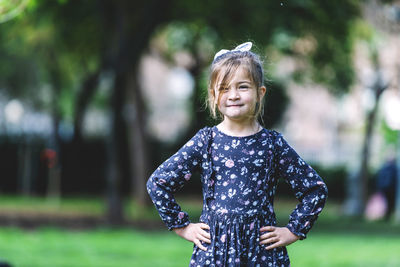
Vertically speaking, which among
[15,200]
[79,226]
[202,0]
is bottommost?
[79,226]

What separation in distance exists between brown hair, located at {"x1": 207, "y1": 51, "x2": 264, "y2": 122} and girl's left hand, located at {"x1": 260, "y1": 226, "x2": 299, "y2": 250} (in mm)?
594

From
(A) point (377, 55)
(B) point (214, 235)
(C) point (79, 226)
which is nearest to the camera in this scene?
(B) point (214, 235)

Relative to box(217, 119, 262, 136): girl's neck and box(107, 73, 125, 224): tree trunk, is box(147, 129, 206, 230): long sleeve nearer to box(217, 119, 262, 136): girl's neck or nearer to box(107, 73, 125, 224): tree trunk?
box(217, 119, 262, 136): girl's neck

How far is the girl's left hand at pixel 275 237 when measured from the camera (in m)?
3.46

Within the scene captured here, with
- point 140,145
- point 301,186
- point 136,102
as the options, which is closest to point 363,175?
point 140,145

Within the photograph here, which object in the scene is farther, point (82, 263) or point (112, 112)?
point (112, 112)

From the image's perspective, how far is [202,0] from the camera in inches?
603

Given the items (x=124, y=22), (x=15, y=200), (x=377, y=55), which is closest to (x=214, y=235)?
(x=124, y=22)

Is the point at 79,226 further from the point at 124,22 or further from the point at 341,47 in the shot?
the point at 341,47

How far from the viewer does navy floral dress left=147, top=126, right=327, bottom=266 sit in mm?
3451

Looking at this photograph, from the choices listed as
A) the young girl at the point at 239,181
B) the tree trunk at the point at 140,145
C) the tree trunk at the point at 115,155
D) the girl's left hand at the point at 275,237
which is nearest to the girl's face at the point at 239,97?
the young girl at the point at 239,181

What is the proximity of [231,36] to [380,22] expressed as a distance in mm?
3589

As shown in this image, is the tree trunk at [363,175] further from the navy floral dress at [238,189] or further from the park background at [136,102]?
the navy floral dress at [238,189]

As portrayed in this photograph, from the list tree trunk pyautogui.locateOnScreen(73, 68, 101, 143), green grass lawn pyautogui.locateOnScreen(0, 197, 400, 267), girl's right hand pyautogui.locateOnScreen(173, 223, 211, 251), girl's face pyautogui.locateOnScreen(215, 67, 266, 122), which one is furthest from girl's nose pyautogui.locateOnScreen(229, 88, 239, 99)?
tree trunk pyautogui.locateOnScreen(73, 68, 101, 143)
